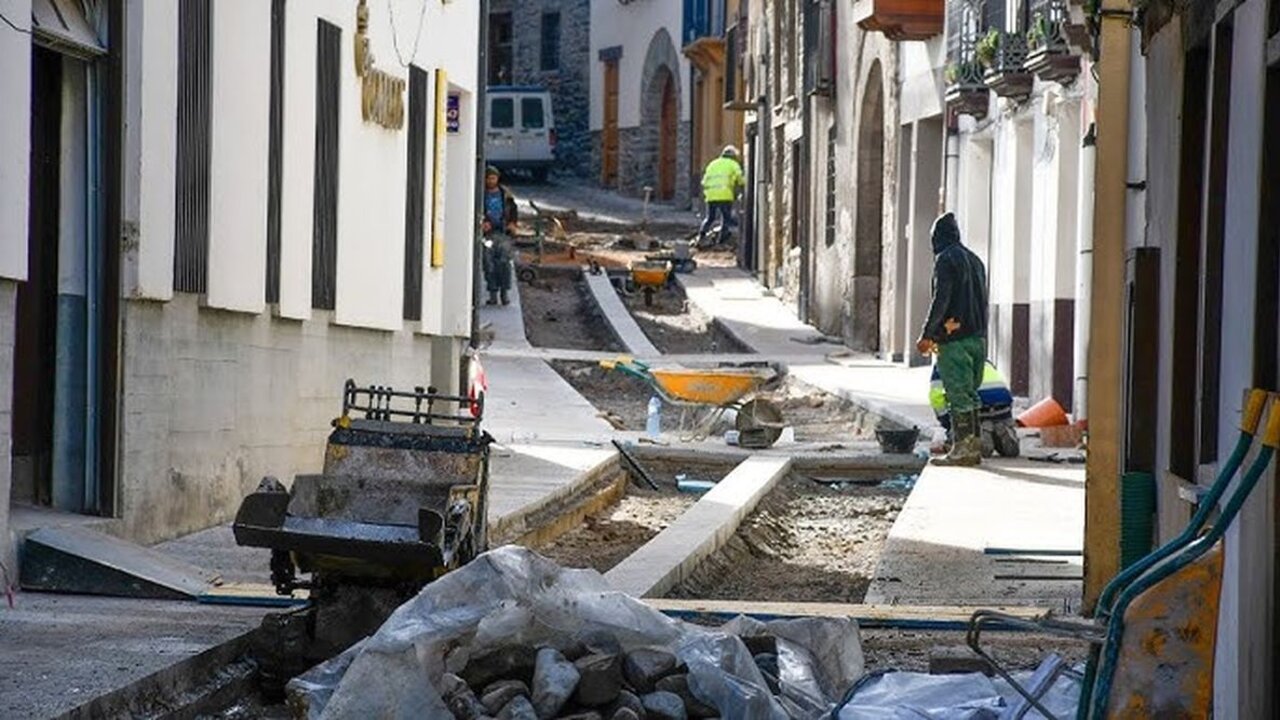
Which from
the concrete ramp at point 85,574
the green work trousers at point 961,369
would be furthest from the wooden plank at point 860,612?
the green work trousers at point 961,369

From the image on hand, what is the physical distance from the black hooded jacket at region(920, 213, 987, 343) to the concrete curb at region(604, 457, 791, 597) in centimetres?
175

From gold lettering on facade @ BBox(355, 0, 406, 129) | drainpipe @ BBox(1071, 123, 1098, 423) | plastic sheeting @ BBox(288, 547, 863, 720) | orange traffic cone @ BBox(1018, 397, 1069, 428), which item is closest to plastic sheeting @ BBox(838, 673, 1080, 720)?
plastic sheeting @ BBox(288, 547, 863, 720)

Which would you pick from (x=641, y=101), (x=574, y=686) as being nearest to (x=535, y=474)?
(x=574, y=686)

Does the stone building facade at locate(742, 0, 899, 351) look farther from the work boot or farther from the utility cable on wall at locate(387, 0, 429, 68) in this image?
the utility cable on wall at locate(387, 0, 429, 68)

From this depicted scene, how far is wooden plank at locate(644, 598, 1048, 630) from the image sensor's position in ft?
36.8

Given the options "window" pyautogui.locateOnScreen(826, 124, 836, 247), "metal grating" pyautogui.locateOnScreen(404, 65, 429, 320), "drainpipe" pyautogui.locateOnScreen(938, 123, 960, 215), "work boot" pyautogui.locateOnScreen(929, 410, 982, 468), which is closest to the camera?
"work boot" pyautogui.locateOnScreen(929, 410, 982, 468)

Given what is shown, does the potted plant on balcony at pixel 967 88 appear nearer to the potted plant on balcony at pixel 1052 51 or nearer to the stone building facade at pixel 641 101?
the potted plant on balcony at pixel 1052 51

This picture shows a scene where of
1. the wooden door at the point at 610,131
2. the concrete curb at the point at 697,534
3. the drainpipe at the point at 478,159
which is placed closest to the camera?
the concrete curb at the point at 697,534

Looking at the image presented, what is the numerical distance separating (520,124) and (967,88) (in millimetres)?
35455

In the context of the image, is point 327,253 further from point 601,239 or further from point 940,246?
point 601,239

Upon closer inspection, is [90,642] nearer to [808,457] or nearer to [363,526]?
[363,526]

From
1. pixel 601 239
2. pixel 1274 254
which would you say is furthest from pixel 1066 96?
pixel 601 239

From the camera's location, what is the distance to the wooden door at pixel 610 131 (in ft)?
212

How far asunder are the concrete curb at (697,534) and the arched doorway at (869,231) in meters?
13.8
